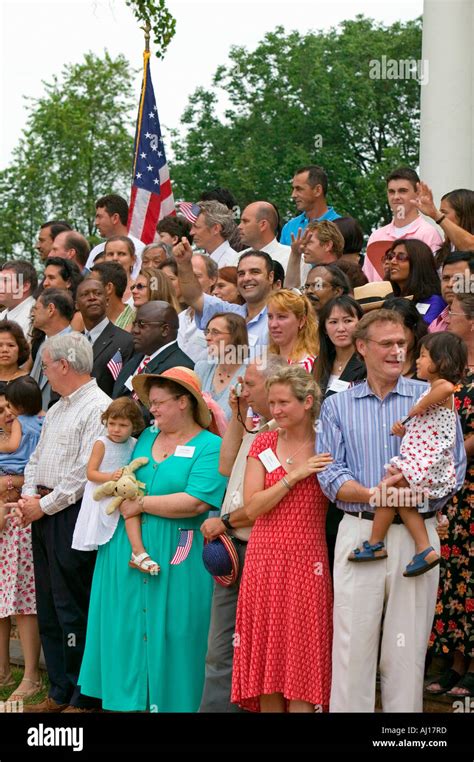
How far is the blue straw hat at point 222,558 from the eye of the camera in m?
7.24

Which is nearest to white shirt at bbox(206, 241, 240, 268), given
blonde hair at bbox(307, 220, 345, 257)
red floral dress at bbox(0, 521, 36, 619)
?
blonde hair at bbox(307, 220, 345, 257)

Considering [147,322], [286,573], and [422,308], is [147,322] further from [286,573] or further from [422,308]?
[286,573]

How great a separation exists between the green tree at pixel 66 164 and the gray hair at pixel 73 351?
113ft

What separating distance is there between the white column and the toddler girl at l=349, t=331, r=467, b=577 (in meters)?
7.02

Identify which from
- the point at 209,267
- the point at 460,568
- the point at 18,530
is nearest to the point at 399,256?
the point at 209,267

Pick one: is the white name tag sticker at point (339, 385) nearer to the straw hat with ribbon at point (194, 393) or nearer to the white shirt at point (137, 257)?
the straw hat with ribbon at point (194, 393)

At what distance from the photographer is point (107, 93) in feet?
151

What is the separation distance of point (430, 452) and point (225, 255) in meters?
5.45

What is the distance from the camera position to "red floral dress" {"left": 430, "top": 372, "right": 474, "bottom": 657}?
24.7 feet

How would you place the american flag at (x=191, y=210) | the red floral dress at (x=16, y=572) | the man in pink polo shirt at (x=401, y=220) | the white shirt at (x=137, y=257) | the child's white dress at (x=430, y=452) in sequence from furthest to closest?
the white shirt at (x=137, y=257) < the american flag at (x=191, y=210) < the man in pink polo shirt at (x=401, y=220) < the red floral dress at (x=16, y=572) < the child's white dress at (x=430, y=452)

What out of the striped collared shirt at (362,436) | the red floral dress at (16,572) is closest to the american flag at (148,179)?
the red floral dress at (16,572)

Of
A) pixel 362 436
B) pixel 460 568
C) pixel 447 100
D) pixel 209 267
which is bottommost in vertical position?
pixel 460 568

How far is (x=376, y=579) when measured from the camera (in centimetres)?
653
